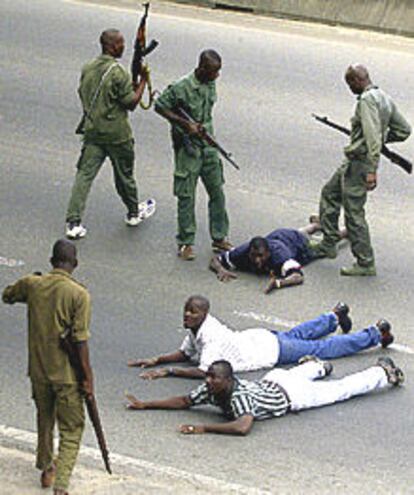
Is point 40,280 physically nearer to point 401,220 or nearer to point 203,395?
point 203,395

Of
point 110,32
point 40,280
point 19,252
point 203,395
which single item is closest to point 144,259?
point 19,252

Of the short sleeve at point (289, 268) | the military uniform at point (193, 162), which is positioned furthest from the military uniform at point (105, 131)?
the short sleeve at point (289, 268)

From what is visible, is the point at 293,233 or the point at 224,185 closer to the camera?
the point at 293,233

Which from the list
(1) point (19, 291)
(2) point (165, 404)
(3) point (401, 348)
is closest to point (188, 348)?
(2) point (165, 404)

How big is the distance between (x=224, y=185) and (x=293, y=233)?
5.04 feet

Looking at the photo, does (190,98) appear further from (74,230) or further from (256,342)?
(256,342)

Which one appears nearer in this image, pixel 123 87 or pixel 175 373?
pixel 175 373

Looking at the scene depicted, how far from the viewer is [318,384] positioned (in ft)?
32.3

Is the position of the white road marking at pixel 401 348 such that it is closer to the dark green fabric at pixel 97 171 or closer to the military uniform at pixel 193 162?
→ the military uniform at pixel 193 162

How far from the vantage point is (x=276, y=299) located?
A: 11328mm

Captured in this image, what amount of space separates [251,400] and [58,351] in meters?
1.75

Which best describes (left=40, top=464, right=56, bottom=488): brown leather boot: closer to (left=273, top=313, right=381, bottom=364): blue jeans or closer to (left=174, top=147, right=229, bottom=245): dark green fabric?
(left=273, top=313, right=381, bottom=364): blue jeans

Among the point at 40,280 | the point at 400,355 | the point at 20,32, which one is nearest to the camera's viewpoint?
the point at 40,280

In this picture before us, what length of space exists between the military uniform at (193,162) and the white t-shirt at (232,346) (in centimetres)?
176
